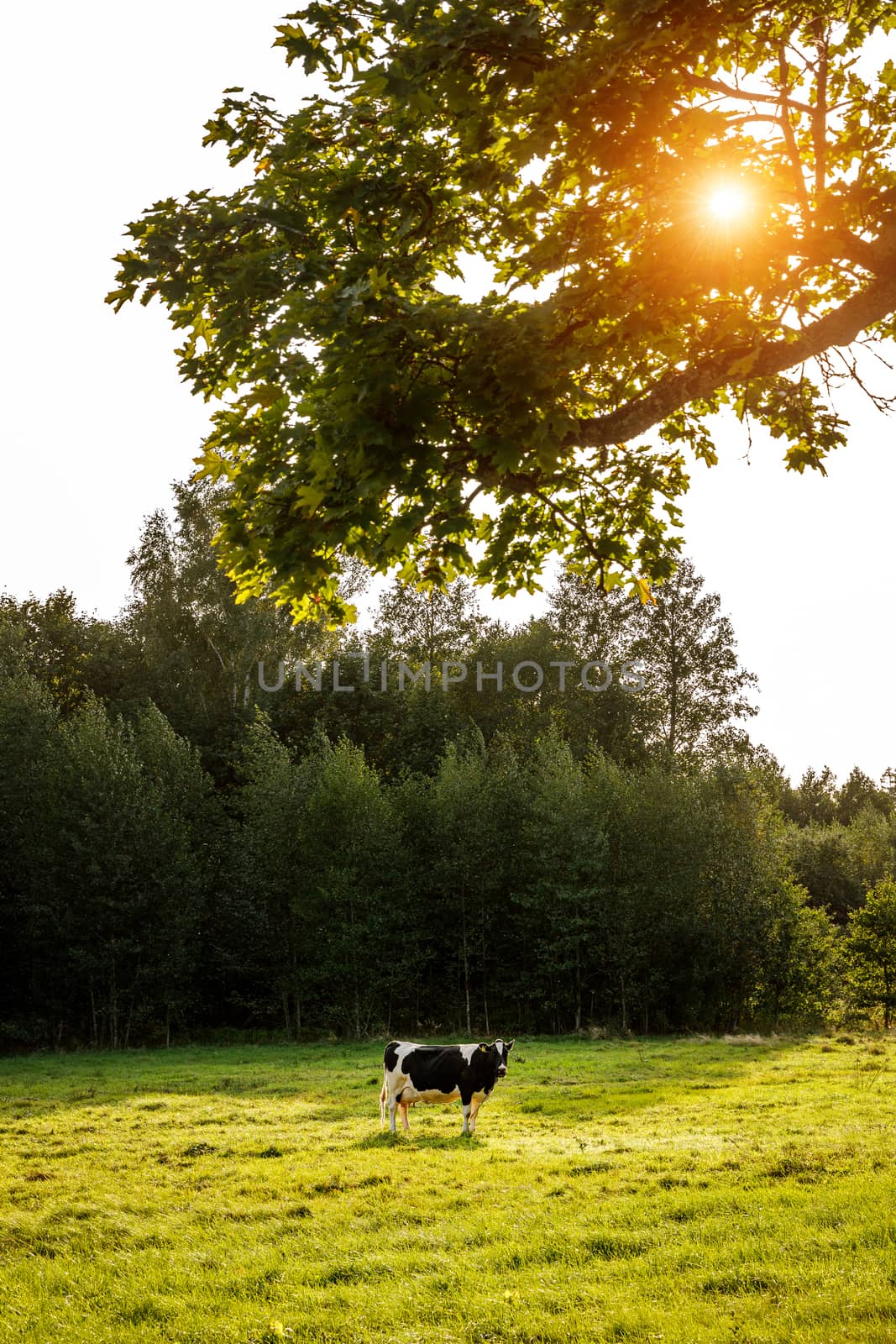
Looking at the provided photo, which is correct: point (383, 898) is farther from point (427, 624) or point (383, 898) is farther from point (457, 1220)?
point (457, 1220)

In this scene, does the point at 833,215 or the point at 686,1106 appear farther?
the point at 686,1106

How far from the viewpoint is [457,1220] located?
10031 millimetres

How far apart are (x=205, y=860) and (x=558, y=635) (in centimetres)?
2240

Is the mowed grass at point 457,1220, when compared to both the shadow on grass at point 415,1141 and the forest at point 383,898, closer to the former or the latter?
the shadow on grass at point 415,1141

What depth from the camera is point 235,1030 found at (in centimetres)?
3788

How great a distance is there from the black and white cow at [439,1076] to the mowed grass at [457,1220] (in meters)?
0.55

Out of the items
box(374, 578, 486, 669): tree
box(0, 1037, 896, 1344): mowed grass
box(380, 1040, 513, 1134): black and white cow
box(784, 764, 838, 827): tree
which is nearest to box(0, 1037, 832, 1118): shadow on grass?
box(0, 1037, 896, 1344): mowed grass

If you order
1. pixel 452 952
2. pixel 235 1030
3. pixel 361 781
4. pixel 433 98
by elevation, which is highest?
pixel 433 98

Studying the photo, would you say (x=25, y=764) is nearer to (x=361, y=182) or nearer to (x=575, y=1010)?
(x=575, y=1010)

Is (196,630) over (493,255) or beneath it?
over

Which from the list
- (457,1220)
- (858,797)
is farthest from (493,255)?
(858,797)

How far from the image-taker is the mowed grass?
7227 millimetres

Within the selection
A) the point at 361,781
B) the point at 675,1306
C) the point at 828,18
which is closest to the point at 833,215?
the point at 828,18

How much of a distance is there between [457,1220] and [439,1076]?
5329 millimetres
